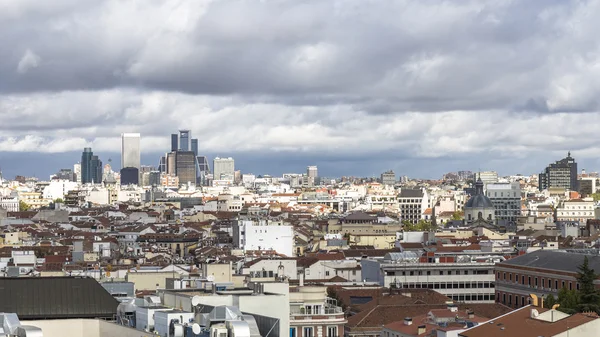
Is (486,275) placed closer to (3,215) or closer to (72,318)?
(72,318)

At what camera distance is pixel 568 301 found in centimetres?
→ 6291

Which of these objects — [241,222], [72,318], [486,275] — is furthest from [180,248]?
[72,318]

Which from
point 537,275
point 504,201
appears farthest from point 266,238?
point 504,201

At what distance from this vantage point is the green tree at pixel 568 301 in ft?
198

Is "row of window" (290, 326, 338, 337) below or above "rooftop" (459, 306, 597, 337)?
below

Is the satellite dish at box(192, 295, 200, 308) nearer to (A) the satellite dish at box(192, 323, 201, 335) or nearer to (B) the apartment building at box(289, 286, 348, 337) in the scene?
(A) the satellite dish at box(192, 323, 201, 335)

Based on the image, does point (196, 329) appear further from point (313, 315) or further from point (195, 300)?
point (313, 315)

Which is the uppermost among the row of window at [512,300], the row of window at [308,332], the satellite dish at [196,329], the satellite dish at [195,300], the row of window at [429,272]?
the satellite dish at [195,300]

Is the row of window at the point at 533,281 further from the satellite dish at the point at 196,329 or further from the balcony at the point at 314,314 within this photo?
the satellite dish at the point at 196,329

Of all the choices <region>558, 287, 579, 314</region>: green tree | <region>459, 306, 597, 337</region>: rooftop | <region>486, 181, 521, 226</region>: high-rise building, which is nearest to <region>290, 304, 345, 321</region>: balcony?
<region>459, 306, 597, 337</region>: rooftop

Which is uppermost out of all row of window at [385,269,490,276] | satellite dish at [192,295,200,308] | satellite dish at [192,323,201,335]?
satellite dish at [192,295,200,308]

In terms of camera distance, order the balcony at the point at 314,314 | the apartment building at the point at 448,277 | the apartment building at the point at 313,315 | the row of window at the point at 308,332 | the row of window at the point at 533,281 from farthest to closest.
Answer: the apartment building at the point at 448,277 < the row of window at the point at 533,281 < the balcony at the point at 314,314 < the apartment building at the point at 313,315 < the row of window at the point at 308,332

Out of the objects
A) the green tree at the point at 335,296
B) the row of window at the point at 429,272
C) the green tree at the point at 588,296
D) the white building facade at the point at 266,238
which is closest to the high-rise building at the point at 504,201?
the white building facade at the point at 266,238

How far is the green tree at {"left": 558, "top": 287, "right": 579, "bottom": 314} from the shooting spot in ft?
198
